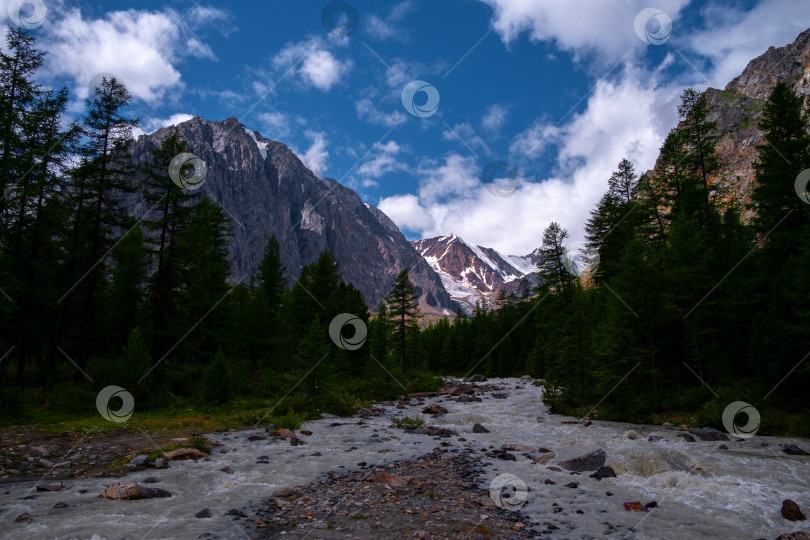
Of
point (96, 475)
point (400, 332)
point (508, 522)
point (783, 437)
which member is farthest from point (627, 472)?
point (400, 332)

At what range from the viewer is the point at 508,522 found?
755 cm

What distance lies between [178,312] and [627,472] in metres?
29.8

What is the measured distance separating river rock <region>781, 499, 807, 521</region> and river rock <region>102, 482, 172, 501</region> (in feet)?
42.3

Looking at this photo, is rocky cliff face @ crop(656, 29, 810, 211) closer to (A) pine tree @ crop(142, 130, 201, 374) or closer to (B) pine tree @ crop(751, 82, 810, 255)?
(B) pine tree @ crop(751, 82, 810, 255)

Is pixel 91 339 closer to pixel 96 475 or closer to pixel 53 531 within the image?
pixel 96 475

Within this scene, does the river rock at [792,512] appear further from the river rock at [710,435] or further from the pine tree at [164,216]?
the pine tree at [164,216]

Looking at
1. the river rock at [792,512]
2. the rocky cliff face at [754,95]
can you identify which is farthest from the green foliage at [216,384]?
the rocky cliff face at [754,95]
